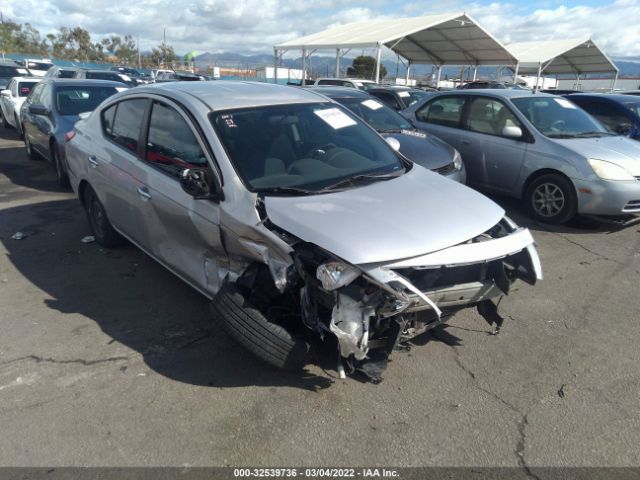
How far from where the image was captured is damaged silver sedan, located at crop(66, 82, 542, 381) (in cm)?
264

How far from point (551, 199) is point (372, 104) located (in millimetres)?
2952

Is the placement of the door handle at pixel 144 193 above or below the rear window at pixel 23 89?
below

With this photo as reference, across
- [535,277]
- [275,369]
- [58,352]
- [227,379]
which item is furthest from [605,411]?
[58,352]

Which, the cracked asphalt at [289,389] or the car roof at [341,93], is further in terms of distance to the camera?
the car roof at [341,93]

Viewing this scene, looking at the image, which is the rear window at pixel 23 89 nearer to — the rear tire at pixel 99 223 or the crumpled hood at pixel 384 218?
the rear tire at pixel 99 223

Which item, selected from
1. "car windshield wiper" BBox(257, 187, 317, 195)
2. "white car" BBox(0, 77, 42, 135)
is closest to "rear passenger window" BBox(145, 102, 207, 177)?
"car windshield wiper" BBox(257, 187, 317, 195)

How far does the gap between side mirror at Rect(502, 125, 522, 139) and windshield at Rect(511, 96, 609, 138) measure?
249 mm

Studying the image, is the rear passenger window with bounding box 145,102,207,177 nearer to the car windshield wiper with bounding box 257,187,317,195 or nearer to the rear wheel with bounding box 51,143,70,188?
the car windshield wiper with bounding box 257,187,317,195

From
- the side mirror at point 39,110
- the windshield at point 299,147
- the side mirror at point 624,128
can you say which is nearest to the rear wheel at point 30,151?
the side mirror at point 39,110

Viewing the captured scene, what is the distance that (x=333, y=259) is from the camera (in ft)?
8.61

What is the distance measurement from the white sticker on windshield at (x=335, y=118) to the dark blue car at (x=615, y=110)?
20.7 ft

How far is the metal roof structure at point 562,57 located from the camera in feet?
101

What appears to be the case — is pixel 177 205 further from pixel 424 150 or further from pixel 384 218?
pixel 424 150

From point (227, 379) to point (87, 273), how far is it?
7.42 ft
